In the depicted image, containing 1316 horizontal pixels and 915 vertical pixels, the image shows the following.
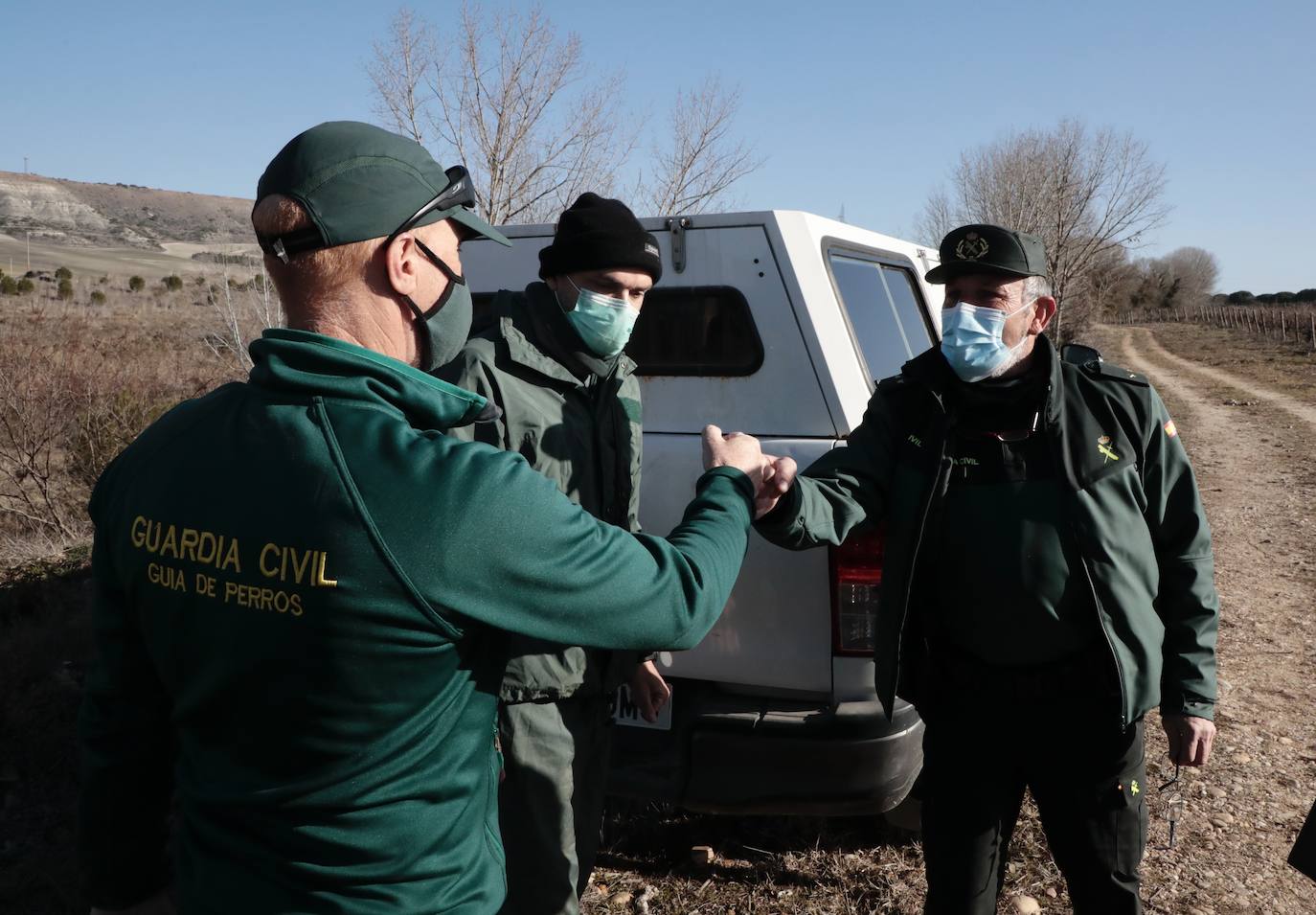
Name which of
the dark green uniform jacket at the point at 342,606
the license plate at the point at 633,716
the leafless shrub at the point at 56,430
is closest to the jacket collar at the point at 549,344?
the dark green uniform jacket at the point at 342,606

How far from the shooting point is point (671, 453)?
112 inches

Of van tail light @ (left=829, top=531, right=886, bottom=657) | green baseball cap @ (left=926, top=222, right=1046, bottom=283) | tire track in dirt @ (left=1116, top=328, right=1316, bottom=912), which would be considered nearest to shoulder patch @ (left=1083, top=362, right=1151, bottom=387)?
green baseball cap @ (left=926, top=222, right=1046, bottom=283)

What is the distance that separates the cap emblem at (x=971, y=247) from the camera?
93.9 inches

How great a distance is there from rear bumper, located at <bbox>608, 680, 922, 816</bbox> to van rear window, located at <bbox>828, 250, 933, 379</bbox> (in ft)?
3.82

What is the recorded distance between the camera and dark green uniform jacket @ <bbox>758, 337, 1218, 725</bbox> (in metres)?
2.13

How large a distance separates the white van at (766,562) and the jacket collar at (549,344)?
22.6 inches

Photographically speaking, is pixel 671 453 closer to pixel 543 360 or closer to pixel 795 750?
pixel 543 360

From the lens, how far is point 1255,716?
4711mm

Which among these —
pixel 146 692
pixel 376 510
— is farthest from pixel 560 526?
pixel 146 692

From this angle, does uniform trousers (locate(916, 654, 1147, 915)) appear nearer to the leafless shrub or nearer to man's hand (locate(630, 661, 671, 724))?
man's hand (locate(630, 661, 671, 724))

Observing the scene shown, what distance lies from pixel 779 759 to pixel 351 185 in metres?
2.09

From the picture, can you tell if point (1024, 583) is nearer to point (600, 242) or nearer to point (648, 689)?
point (648, 689)

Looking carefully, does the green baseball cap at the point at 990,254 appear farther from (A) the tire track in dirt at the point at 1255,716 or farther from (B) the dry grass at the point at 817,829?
(A) the tire track in dirt at the point at 1255,716

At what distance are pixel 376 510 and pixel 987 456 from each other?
1.65m
